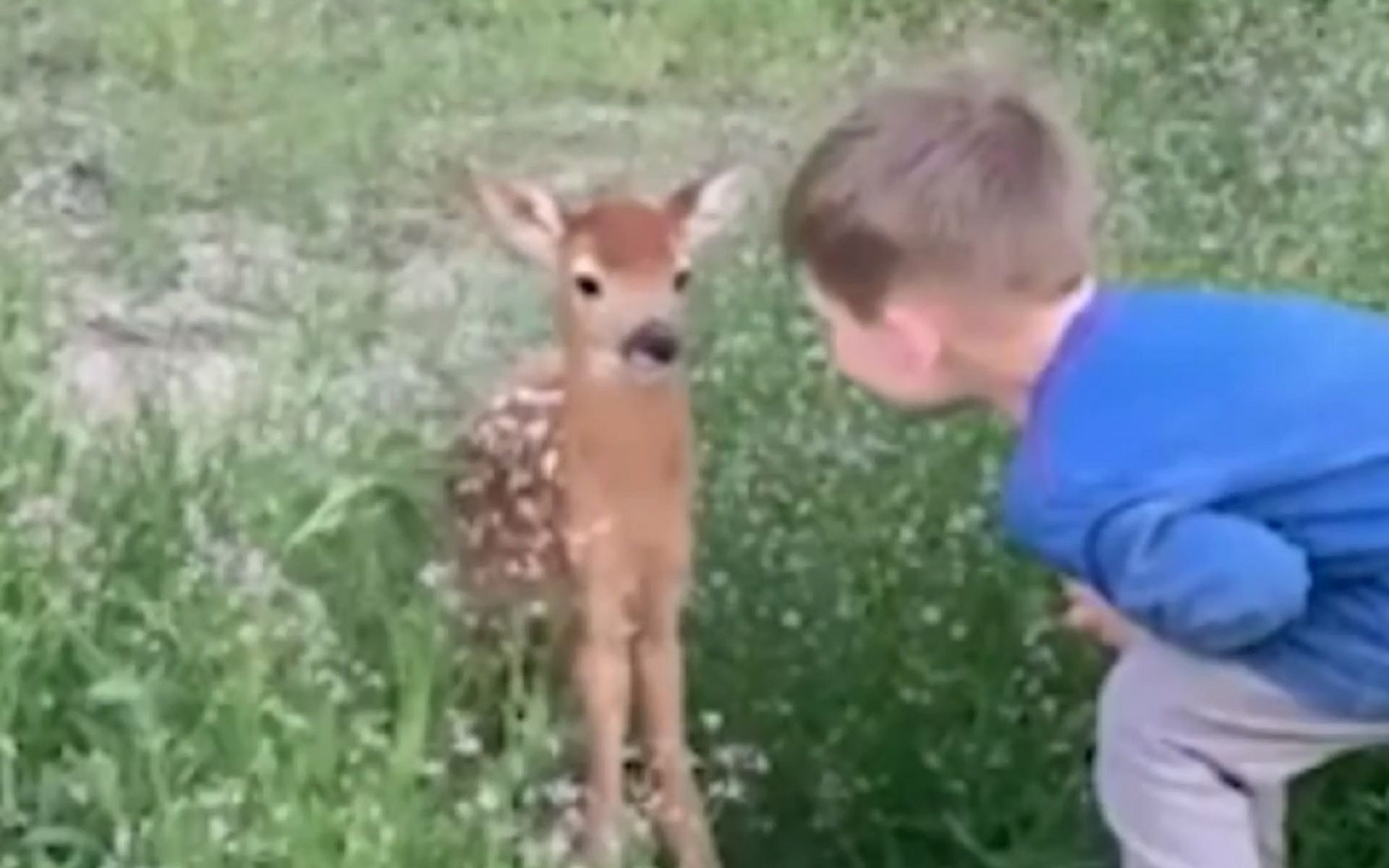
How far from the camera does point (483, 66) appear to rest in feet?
31.4

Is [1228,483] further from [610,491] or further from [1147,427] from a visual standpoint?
[610,491]

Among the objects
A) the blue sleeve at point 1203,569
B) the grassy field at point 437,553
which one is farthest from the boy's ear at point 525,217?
the blue sleeve at point 1203,569

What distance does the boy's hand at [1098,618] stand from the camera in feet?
16.8

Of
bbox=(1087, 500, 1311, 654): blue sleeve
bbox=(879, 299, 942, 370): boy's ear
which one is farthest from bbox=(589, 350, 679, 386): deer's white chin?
bbox=(1087, 500, 1311, 654): blue sleeve

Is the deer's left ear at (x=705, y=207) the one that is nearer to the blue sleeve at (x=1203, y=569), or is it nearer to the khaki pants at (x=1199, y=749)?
the khaki pants at (x=1199, y=749)

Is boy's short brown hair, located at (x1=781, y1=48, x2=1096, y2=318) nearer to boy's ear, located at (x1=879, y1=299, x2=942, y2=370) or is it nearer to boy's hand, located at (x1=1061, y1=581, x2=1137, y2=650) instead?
boy's ear, located at (x1=879, y1=299, x2=942, y2=370)

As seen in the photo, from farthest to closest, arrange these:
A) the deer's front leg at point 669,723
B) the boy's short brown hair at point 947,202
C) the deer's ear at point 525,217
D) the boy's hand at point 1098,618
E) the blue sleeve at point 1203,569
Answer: the deer's ear at point 525,217 < the deer's front leg at point 669,723 < the boy's hand at point 1098,618 < the boy's short brown hair at point 947,202 < the blue sleeve at point 1203,569

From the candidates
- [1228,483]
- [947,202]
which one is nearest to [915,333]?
[947,202]

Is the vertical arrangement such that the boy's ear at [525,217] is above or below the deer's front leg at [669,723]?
above

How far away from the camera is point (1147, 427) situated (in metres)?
4.92

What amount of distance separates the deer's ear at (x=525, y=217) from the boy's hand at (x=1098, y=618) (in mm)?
1049

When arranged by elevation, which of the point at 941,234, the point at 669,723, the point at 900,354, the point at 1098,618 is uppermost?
the point at 941,234

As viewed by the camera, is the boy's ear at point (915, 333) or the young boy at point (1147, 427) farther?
the boy's ear at point (915, 333)

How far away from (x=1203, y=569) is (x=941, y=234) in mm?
469
